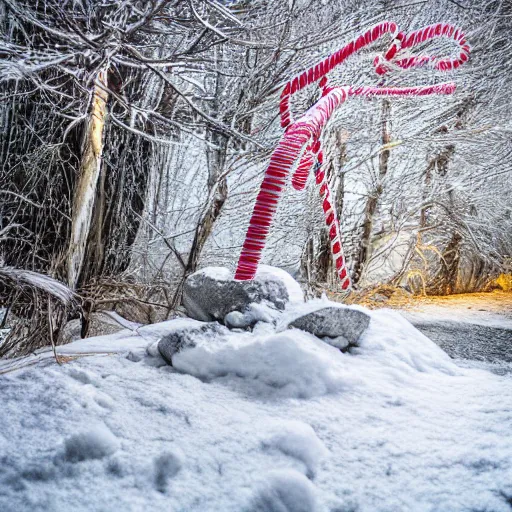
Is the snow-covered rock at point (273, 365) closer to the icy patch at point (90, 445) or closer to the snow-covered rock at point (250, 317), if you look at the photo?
the snow-covered rock at point (250, 317)

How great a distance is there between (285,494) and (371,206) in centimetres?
493

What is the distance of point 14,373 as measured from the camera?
5.04ft

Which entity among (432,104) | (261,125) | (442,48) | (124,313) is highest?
(442,48)

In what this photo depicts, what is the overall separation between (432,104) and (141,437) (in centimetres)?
545

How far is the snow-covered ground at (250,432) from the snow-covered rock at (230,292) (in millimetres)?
534

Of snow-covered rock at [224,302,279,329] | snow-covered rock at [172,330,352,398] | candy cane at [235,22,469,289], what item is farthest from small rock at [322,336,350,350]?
candy cane at [235,22,469,289]

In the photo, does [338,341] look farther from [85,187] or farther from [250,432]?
[85,187]

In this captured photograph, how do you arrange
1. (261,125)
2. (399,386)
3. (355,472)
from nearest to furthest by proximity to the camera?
1. (355,472)
2. (399,386)
3. (261,125)

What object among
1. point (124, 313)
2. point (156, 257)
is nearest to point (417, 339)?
point (124, 313)

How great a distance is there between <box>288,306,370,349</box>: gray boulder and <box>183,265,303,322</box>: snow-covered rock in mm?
445

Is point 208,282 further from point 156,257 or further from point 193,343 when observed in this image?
point 156,257

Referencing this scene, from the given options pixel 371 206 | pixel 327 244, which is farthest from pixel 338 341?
pixel 371 206

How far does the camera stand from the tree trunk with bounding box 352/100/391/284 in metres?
5.02

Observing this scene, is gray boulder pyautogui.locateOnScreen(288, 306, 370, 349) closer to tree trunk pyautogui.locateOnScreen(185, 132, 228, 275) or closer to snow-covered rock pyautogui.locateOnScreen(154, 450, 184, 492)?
snow-covered rock pyautogui.locateOnScreen(154, 450, 184, 492)
